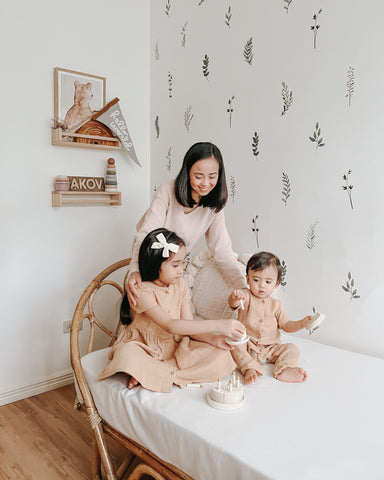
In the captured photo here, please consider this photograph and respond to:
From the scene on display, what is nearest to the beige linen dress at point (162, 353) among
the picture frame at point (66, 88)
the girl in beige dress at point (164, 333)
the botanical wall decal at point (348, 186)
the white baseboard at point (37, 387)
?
the girl in beige dress at point (164, 333)

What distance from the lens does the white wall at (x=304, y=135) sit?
176cm

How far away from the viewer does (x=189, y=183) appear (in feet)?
5.82

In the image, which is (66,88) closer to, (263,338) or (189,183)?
(189,183)

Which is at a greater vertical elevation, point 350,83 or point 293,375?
point 350,83

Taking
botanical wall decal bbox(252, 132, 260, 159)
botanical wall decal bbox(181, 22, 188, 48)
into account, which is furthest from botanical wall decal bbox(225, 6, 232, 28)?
botanical wall decal bbox(252, 132, 260, 159)

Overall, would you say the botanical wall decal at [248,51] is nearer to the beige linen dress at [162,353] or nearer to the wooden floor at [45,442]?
the beige linen dress at [162,353]

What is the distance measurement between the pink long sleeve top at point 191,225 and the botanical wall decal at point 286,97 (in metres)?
0.61

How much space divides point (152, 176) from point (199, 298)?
1143 millimetres

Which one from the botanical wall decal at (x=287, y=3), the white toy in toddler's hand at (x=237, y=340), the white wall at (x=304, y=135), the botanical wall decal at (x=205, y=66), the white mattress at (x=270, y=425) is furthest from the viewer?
the botanical wall decal at (x=205, y=66)

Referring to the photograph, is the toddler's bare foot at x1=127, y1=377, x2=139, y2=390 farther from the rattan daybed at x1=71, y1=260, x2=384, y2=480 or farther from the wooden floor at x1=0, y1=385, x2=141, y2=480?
the wooden floor at x1=0, y1=385, x2=141, y2=480

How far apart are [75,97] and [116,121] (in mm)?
274

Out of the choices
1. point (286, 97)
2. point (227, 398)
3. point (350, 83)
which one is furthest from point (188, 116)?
point (227, 398)

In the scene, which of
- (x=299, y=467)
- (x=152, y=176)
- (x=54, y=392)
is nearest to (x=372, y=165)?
(x=299, y=467)

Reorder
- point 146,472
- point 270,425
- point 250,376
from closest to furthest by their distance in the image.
Result: 1. point 270,425
2. point 146,472
3. point 250,376
